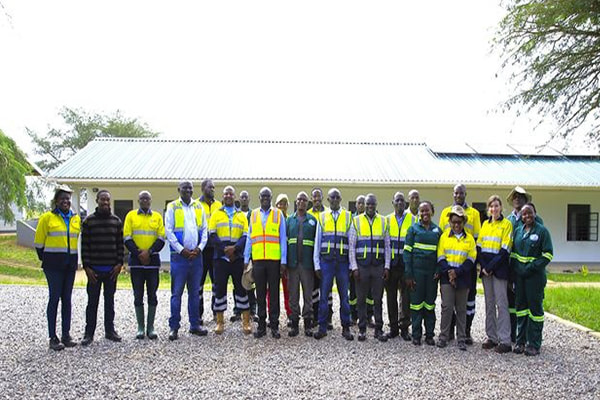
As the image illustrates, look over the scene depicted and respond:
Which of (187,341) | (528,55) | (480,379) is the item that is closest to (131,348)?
(187,341)

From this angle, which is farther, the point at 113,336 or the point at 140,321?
the point at 140,321

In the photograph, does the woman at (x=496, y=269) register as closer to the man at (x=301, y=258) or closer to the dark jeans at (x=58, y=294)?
the man at (x=301, y=258)

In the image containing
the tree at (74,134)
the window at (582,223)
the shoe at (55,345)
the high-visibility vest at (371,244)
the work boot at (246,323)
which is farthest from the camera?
the tree at (74,134)

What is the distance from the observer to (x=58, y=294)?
20.2ft

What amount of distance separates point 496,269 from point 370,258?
5.27ft

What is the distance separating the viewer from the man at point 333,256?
21.8 feet

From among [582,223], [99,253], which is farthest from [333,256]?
[582,223]

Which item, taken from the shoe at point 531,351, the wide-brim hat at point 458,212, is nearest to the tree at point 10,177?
the wide-brim hat at point 458,212

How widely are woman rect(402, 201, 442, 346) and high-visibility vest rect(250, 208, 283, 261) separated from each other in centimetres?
173

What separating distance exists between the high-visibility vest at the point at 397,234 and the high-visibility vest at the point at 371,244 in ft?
0.49

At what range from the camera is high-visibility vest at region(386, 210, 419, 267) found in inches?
261

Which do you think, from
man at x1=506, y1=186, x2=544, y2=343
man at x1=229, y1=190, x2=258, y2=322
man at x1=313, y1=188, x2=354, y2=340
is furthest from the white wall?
man at x1=506, y1=186, x2=544, y2=343

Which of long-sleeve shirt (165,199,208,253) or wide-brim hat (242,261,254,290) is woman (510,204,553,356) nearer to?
wide-brim hat (242,261,254,290)

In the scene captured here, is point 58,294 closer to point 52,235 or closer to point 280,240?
point 52,235
